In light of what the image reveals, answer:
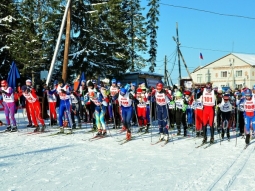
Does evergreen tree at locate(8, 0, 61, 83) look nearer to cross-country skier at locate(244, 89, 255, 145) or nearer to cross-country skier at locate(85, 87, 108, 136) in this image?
cross-country skier at locate(85, 87, 108, 136)

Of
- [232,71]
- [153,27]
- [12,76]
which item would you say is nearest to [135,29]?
[153,27]

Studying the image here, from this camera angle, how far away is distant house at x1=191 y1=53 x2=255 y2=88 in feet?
223

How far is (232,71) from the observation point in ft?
227

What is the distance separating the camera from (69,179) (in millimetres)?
6410

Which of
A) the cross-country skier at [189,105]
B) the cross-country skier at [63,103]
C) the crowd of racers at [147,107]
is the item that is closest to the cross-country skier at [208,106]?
the crowd of racers at [147,107]

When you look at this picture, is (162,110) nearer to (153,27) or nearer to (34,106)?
(34,106)

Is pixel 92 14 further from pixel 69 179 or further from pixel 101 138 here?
pixel 69 179

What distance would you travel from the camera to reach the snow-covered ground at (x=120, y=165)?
6.12 meters

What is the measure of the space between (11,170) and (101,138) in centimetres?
480

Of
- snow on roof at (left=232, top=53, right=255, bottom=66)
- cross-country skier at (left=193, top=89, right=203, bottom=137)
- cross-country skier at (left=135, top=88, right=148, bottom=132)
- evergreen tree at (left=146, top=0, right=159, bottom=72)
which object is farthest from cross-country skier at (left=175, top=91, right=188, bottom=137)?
snow on roof at (left=232, top=53, right=255, bottom=66)

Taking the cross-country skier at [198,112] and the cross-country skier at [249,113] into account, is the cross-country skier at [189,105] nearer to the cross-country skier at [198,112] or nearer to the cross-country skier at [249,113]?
the cross-country skier at [198,112]

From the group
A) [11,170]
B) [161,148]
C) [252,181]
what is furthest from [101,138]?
[252,181]

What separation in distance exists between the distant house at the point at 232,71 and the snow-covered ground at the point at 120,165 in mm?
58926

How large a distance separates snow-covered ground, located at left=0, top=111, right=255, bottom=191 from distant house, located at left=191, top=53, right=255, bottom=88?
58.9m
